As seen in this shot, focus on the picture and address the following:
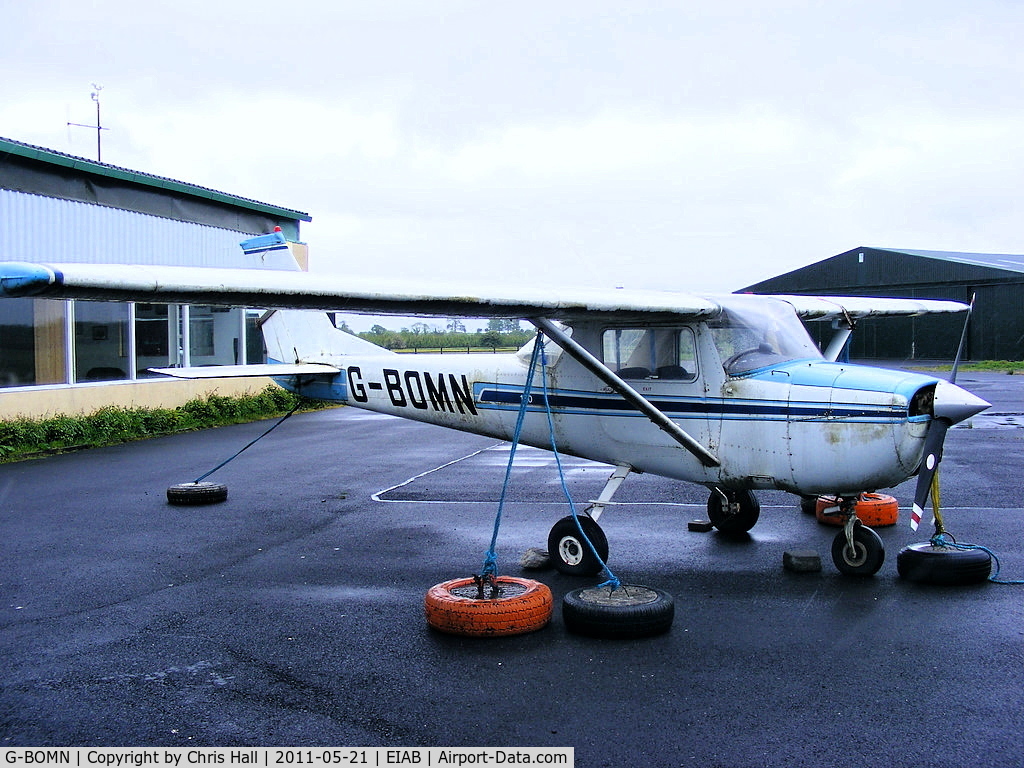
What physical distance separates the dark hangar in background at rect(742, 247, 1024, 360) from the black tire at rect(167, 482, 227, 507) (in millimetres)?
34080

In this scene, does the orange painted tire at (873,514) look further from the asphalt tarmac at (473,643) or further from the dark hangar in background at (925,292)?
the dark hangar in background at (925,292)

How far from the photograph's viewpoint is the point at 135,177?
20.5 m

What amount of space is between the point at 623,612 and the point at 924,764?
2.23 metres

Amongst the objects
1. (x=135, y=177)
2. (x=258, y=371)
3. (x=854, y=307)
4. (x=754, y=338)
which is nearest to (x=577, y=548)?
(x=754, y=338)

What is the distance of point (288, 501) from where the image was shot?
1159 cm

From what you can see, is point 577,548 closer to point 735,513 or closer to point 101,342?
point 735,513

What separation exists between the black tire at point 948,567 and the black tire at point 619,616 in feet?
8.05

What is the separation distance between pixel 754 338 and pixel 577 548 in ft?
7.83

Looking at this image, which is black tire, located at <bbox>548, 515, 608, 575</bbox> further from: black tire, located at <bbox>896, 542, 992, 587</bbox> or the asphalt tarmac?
black tire, located at <bbox>896, 542, 992, 587</bbox>

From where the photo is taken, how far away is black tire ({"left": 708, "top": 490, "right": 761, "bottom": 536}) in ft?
30.6

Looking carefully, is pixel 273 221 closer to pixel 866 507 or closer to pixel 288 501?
pixel 288 501

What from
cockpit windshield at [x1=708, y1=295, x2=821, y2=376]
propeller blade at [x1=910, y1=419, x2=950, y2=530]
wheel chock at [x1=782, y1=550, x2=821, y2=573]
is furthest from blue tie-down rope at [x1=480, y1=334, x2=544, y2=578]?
propeller blade at [x1=910, y1=419, x2=950, y2=530]

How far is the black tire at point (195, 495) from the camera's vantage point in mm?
11352

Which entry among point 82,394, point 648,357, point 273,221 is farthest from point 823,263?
point 648,357
